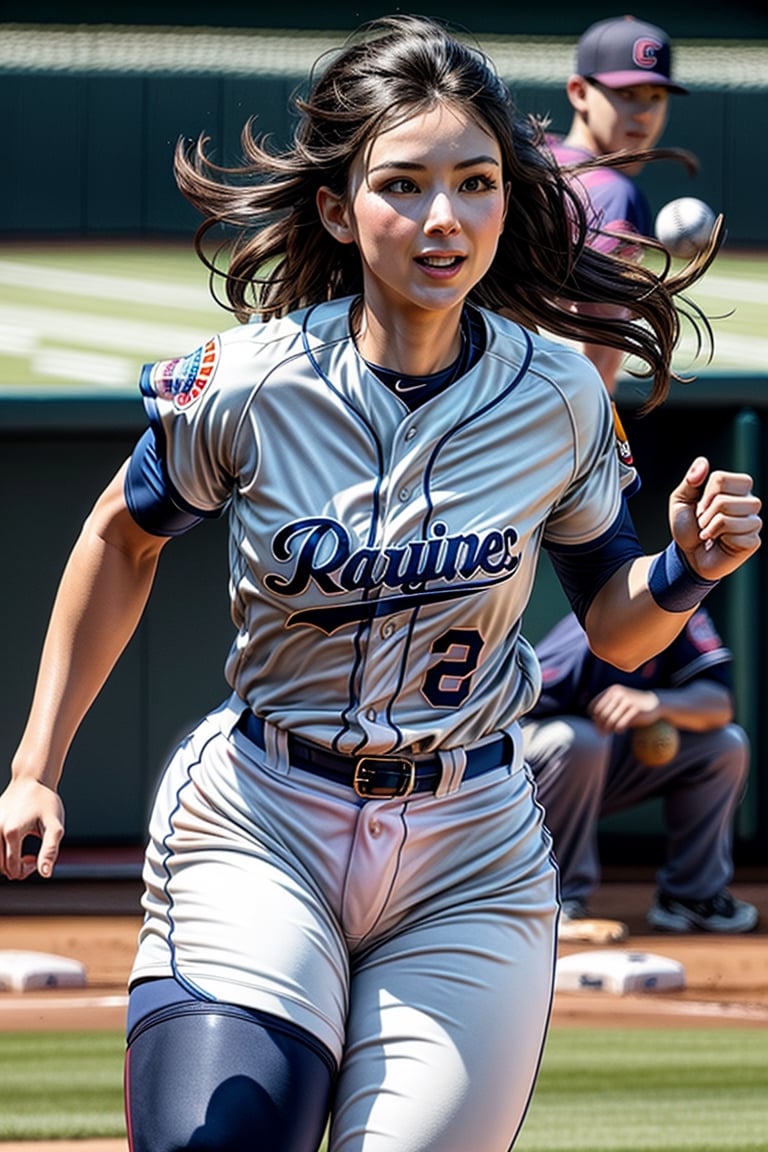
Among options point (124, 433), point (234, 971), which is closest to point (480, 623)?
point (234, 971)

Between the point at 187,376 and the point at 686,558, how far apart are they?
603mm

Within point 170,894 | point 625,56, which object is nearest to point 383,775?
point 170,894

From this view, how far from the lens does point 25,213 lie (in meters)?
12.0

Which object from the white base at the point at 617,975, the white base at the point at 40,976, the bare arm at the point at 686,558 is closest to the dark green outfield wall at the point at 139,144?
the white base at the point at 40,976

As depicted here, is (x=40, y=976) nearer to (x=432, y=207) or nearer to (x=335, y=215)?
(x=335, y=215)

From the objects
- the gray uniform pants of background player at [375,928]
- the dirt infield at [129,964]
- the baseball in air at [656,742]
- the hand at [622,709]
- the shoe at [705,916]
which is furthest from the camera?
the shoe at [705,916]

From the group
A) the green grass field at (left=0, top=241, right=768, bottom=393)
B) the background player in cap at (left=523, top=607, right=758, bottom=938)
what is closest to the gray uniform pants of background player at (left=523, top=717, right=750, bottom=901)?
the background player in cap at (left=523, top=607, right=758, bottom=938)

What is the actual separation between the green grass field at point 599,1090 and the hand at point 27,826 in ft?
6.70

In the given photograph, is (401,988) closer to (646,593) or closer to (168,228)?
(646,593)

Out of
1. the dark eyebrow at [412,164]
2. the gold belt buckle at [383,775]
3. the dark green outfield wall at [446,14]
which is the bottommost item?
the dark green outfield wall at [446,14]

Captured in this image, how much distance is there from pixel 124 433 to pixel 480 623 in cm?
510

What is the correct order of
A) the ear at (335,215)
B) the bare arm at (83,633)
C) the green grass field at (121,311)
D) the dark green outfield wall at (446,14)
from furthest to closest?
the dark green outfield wall at (446,14) → the green grass field at (121,311) → the ear at (335,215) → the bare arm at (83,633)

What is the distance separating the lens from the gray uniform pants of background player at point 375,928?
6.91ft

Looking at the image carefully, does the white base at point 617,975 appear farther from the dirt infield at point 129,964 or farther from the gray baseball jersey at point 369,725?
the gray baseball jersey at point 369,725
